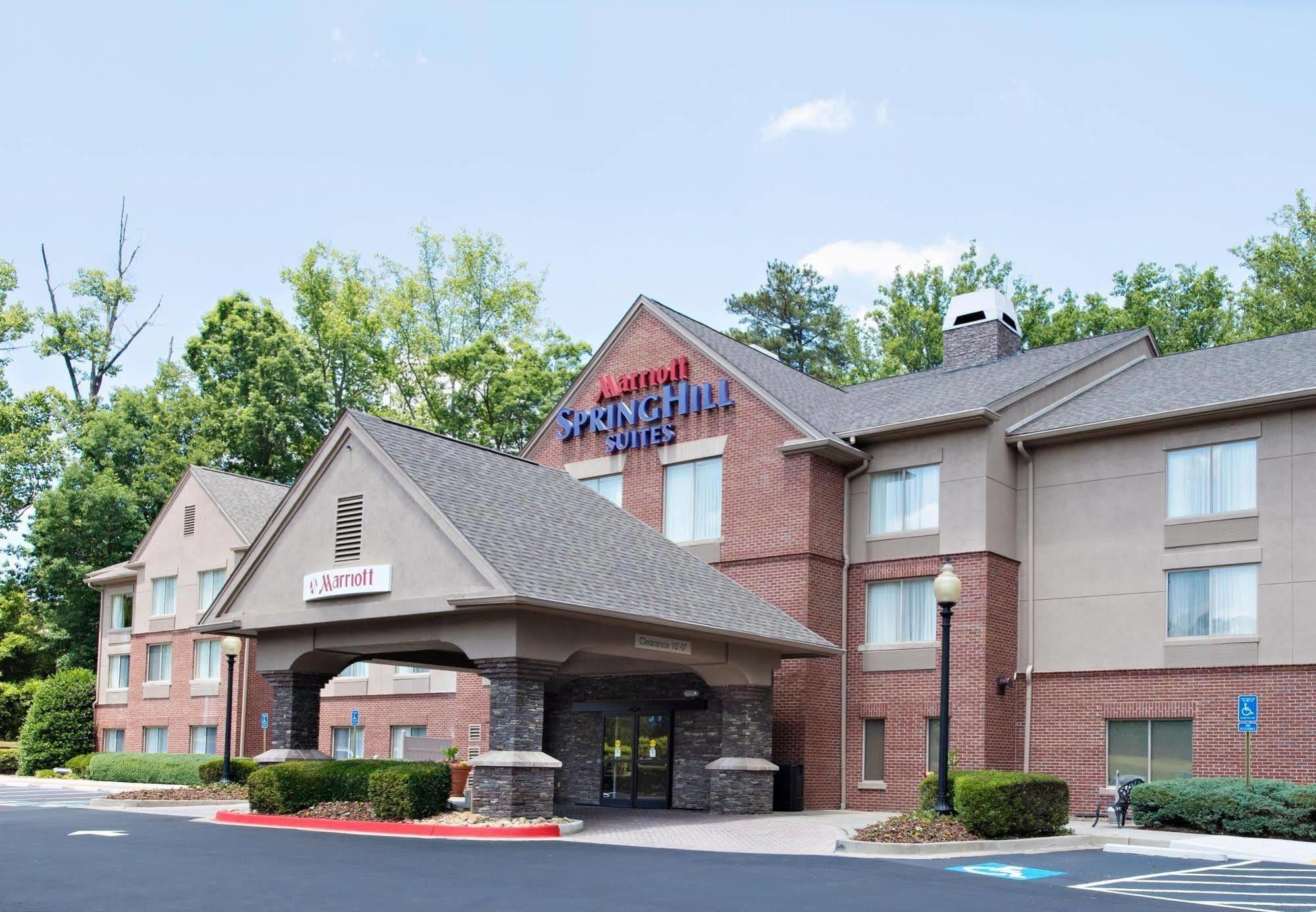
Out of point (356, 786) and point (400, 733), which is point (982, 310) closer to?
point (356, 786)

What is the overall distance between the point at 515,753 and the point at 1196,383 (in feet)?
54.4

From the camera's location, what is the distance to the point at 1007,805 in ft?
65.5

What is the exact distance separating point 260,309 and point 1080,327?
1424 inches

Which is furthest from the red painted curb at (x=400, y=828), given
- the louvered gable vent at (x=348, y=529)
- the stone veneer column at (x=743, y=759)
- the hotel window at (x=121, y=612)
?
the hotel window at (x=121, y=612)

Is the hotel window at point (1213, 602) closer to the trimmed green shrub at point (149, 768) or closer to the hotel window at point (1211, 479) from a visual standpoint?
the hotel window at point (1211, 479)

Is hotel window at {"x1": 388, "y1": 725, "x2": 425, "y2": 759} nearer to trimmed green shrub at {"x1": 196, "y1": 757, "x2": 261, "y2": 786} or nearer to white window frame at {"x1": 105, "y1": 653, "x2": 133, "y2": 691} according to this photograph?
trimmed green shrub at {"x1": 196, "y1": 757, "x2": 261, "y2": 786}

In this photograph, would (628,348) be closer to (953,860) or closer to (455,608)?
(455,608)

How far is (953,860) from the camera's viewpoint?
18297 mm

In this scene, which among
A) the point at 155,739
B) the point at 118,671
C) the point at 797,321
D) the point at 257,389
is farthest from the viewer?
the point at 797,321

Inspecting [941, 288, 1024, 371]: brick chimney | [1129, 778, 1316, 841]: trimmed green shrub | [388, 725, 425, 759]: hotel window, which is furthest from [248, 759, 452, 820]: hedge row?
[941, 288, 1024, 371]: brick chimney

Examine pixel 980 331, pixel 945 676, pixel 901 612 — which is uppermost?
pixel 980 331

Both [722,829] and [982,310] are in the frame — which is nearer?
[722,829]

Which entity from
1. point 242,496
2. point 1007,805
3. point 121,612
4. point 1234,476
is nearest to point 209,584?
point 242,496

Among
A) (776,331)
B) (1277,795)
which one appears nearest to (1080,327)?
(776,331)
